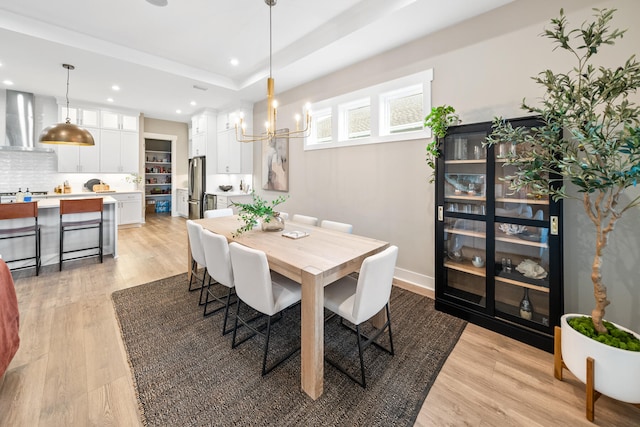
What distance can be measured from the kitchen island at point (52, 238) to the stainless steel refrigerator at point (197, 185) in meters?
2.41

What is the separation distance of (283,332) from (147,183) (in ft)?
26.9

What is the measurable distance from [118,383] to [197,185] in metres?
5.89

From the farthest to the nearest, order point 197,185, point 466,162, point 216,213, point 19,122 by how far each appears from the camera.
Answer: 1. point 197,185
2. point 19,122
3. point 216,213
4. point 466,162

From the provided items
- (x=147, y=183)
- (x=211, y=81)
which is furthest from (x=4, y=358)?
(x=147, y=183)

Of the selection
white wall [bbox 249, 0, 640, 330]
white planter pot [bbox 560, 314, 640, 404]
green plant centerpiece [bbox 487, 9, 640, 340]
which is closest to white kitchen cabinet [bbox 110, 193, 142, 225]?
white wall [bbox 249, 0, 640, 330]

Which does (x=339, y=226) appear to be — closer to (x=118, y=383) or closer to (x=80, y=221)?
(x=118, y=383)

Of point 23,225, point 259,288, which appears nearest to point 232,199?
point 23,225

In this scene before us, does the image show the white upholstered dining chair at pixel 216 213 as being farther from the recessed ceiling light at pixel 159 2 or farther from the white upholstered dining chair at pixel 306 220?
the recessed ceiling light at pixel 159 2

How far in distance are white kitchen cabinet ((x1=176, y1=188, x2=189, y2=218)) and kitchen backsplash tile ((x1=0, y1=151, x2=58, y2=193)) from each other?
2.77 metres

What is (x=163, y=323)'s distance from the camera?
244 centimetres

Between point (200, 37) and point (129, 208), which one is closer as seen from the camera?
point (200, 37)

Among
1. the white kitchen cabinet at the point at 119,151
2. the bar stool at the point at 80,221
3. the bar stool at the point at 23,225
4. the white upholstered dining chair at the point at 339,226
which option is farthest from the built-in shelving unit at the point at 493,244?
the white kitchen cabinet at the point at 119,151

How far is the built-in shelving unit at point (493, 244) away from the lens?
2137 mm

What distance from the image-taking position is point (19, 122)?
202 inches
